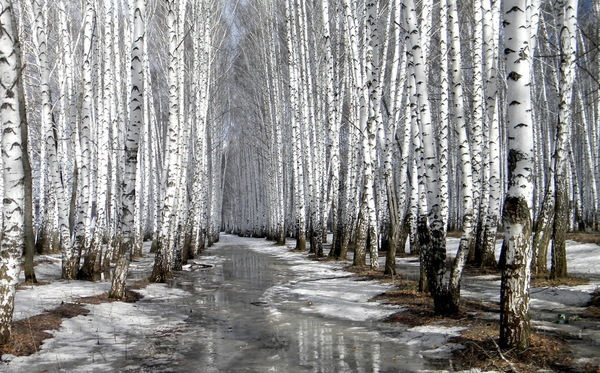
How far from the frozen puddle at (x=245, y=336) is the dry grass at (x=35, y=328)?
0.47ft

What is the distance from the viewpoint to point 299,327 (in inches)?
280

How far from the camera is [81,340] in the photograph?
246 inches

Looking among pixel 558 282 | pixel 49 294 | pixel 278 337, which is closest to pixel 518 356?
pixel 278 337

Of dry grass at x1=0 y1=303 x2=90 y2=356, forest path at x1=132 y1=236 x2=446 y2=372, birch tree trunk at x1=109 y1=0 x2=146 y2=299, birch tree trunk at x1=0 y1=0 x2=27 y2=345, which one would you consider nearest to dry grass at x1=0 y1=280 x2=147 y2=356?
dry grass at x1=0 y1=303 x2=90 y2=356

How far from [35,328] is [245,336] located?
2937 mm

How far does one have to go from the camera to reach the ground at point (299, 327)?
201 inches

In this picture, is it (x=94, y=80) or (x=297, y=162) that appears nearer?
(x=94, y=80)

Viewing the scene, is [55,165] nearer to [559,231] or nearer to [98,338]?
[98,338]

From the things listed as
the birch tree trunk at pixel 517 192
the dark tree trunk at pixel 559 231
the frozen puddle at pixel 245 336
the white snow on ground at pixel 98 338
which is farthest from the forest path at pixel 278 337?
the dark tree trunk at pixel 559 231

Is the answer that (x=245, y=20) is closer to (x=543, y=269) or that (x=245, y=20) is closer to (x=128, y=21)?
(x=128, y=21)

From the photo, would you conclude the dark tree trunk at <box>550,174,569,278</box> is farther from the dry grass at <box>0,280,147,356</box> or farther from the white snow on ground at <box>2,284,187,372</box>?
the dry grass at <box>0,280,147,356</box>

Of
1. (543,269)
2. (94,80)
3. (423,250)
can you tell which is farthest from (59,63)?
(543,269)

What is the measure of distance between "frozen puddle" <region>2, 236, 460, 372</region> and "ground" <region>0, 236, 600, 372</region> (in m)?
0.02

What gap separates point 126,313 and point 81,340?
1978 mm
